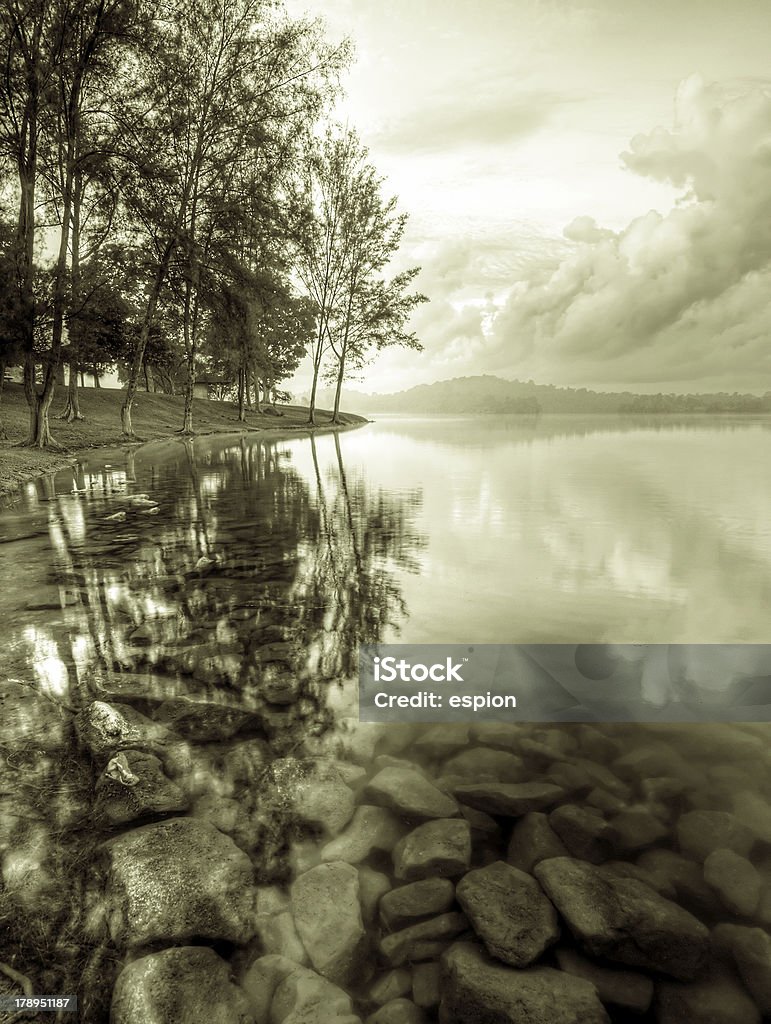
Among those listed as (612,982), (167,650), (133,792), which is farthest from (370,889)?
(167,650)

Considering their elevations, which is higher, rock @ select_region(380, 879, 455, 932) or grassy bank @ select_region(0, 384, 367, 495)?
grassy bank @ select_region(0, 384, 367, 495)

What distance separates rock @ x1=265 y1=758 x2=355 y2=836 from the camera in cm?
299

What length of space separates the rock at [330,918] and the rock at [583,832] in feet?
3.69

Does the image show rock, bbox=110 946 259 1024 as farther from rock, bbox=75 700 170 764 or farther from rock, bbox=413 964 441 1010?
rock, bbox=75 700 170 764

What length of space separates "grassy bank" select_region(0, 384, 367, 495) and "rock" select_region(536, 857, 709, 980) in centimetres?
1421

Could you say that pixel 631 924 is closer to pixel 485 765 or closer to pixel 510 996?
pixel 510 996

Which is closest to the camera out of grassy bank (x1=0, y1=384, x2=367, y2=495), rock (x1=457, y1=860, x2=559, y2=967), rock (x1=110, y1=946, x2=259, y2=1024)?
rock (x1=110, y1=946, x2=259, y2=1024)

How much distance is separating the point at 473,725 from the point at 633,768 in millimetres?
1045

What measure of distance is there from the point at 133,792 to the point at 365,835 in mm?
1280

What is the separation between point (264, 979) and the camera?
2.19 metres

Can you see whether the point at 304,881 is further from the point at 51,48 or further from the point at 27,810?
the point at 51,48

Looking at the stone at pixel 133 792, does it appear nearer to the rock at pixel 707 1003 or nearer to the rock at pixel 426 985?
the rock at pixel 426 985

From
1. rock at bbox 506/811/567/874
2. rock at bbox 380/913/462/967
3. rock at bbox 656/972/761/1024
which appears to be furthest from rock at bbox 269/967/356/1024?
rock at bbox 656/972/761/1024

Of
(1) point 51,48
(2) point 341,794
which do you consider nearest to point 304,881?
(2) point 341,794
